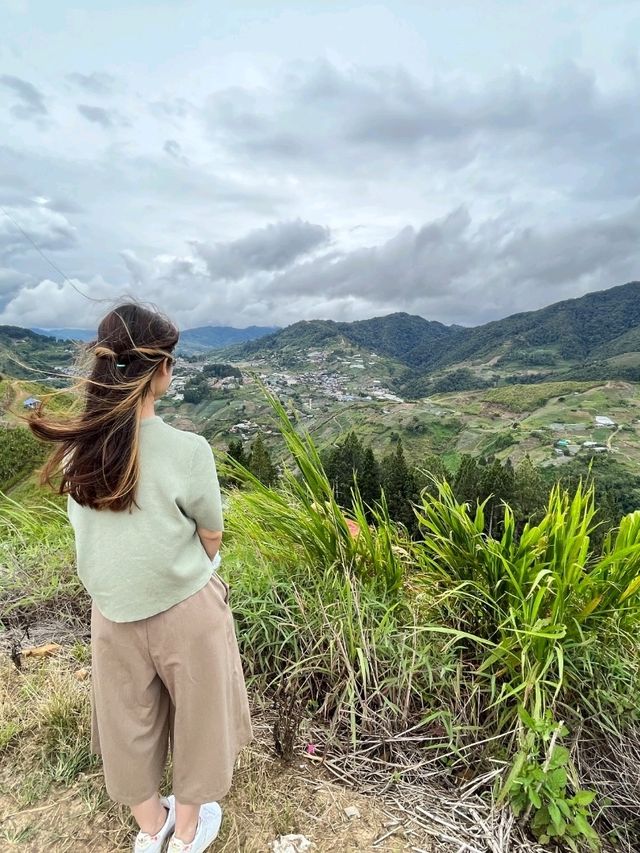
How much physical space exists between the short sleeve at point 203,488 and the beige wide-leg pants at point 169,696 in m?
0.23

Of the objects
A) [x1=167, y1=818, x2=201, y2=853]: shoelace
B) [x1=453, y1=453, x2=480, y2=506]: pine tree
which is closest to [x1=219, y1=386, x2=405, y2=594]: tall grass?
[x1=167, y1=818, x2=201, y2=853]: shoelace

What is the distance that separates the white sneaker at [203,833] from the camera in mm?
1386

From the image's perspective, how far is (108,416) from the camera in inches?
45.9

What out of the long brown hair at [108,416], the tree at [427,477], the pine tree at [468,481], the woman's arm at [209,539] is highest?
the long brown hair at [108,416]

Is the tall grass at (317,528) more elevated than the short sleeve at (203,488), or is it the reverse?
the short sleeve at (203,488)

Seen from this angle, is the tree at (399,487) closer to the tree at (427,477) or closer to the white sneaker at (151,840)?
the tree at (427,477)

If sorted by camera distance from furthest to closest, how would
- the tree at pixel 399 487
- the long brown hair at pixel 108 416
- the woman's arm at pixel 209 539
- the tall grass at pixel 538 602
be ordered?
the tree at pixel 399 487 → the tall grass at pixel 538 602 → the woman's arm at pixel 209 539 → the long brown hair at pixel 108 416

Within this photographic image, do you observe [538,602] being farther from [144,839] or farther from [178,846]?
[144,839]

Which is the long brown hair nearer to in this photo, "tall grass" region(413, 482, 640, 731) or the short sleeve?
the short sleeve

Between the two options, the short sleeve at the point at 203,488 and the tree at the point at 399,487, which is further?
the tree at the point at 399,487

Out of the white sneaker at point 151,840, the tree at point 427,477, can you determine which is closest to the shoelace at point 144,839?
the white sneaker at point 151,840

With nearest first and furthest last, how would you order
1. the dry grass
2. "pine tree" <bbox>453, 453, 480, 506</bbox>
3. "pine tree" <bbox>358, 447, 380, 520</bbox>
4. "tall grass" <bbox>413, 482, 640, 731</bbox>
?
the dry grass, "tall grass" <bbox>413, 482, 640, 731</bbox>, "pine tree" <bbox>358, 447, 380, 520</bbox>, "pine tree" <bbox>453, 453, 480, 506</bbox>

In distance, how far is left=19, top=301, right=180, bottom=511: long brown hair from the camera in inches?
46.0

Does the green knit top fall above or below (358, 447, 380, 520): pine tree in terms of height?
above
